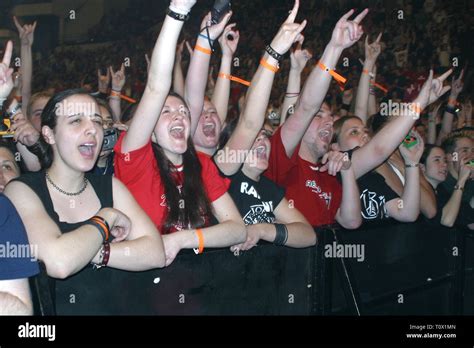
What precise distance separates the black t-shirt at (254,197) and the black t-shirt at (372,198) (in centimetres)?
77

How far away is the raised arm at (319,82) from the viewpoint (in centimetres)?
366

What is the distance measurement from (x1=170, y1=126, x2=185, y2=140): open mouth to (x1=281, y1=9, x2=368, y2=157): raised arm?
743 millimetres

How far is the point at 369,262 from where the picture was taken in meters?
3.74

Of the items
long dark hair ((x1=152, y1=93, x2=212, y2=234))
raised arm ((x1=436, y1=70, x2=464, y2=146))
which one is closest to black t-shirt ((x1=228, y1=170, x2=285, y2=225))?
long dark hair ((x1=152, y1=93, x2=212, y2=234))

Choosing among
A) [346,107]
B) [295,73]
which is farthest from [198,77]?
[346,107]

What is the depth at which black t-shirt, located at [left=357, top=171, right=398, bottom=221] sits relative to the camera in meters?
4.13

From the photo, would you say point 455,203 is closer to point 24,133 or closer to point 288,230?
point 288,230

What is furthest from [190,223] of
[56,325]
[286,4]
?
[286,4]

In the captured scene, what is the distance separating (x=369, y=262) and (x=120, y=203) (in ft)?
→ 5.00

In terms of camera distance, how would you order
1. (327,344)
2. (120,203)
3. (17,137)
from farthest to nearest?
(17,137), (327,344), (120,203)

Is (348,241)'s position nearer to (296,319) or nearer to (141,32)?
(296,319)

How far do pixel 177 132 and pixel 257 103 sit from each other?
0.47m

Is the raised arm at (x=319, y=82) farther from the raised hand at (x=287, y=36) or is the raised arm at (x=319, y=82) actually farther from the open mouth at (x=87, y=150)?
the open mouth at (x=87, y=150)

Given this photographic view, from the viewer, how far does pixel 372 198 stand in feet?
13.6
